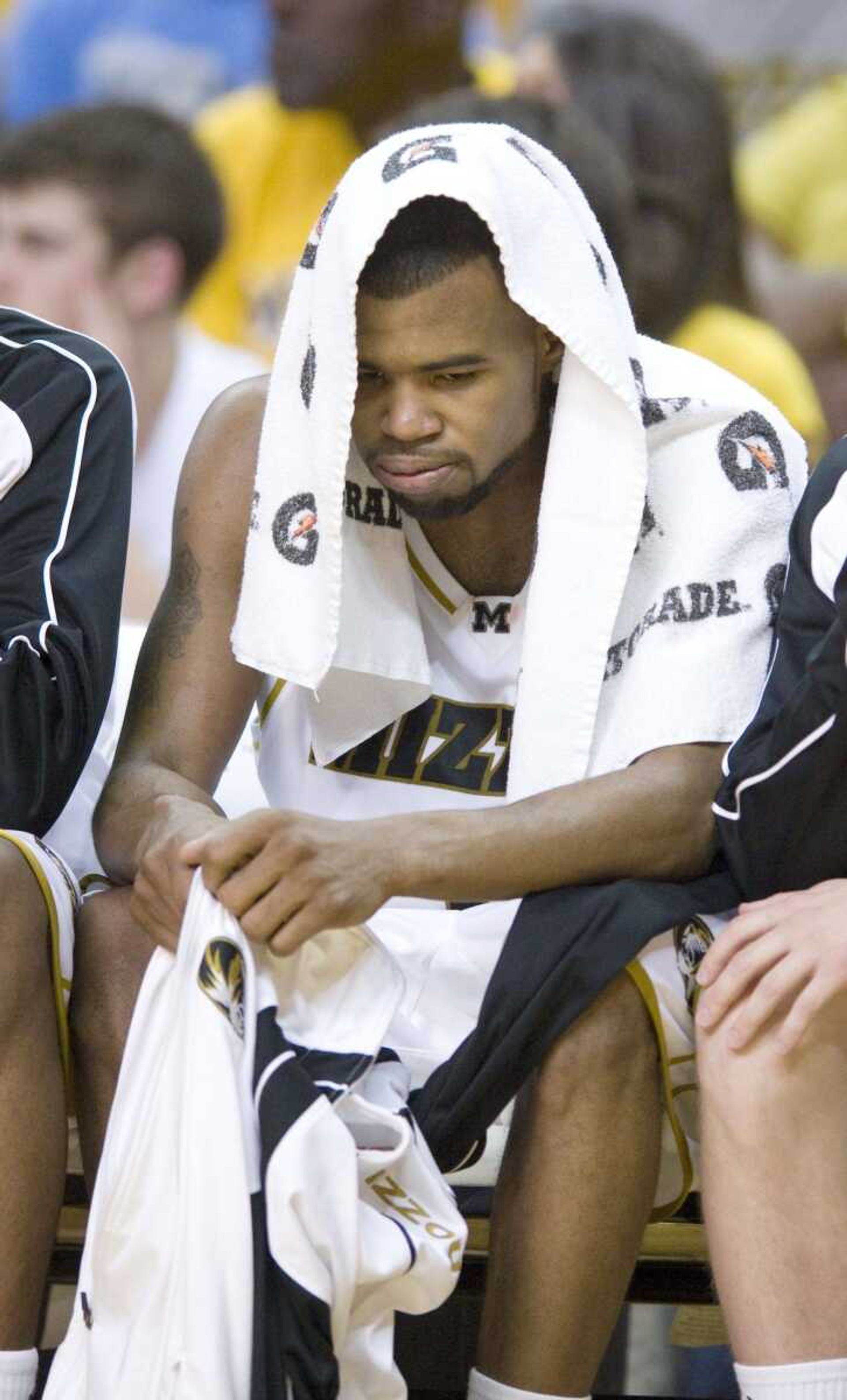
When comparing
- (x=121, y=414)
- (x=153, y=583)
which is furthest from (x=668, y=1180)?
(x=153, y=583)

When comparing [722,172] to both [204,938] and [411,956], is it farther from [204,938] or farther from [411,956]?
[204,938]

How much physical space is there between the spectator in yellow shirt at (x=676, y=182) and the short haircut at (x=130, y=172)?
79 centimetres

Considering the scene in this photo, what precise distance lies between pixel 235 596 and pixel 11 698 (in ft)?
1.11

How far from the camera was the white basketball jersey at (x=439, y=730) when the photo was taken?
2404 millimetres

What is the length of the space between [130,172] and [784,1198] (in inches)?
149

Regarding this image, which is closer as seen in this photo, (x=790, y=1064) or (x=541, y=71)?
(x=790, y=1064)

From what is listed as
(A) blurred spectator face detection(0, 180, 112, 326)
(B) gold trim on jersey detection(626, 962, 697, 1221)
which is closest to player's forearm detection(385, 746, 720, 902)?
(B) gold trim on jersey detection(626, 962, 697, 1221)

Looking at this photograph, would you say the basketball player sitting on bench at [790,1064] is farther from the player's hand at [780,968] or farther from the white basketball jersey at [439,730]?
the white basketball jersey at [439,730]

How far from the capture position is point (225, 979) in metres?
1.92

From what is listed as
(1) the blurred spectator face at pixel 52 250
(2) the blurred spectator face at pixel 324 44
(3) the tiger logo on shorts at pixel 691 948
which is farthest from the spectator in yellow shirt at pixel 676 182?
(3) the tiger logo on shorts at pixel 691 948

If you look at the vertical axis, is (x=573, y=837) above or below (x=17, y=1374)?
above

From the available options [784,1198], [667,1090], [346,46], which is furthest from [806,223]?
[784,1198]

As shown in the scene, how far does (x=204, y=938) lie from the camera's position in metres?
1.94

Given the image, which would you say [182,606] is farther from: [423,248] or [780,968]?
[780,968]
